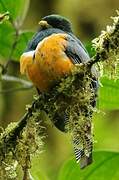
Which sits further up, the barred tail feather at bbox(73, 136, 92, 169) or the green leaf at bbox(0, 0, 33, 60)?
the green leaf at bbox(0, 0, 33, 60)

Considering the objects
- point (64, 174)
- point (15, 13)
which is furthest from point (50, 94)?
point (15, 13)

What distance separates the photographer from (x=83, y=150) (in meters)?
2.37

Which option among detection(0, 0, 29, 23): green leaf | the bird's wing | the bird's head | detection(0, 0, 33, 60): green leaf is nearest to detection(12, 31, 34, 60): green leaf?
detection(0, 0, 33, 60): green leaf

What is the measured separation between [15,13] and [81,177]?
0.93 m

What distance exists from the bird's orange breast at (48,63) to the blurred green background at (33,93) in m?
→ 2.61

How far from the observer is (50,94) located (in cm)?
237

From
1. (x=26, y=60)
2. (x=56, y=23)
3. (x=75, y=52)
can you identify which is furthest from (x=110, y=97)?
(x=56, y=23)

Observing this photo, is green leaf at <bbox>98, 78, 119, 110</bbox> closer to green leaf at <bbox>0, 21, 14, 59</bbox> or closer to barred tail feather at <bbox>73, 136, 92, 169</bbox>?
barred tail feather at <bbox>73, 136, 92, 169</bbox>

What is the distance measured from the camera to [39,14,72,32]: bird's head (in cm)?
282

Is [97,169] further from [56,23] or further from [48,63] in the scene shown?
[56,23]

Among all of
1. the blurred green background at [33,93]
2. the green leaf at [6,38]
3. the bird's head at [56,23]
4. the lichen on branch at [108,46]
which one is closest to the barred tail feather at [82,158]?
the lichen on branch at [108,46]

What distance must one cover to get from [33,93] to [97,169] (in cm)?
273

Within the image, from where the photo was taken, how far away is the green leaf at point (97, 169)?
96.8 inches

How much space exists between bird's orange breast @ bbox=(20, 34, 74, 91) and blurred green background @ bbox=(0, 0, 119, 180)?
261 cm
